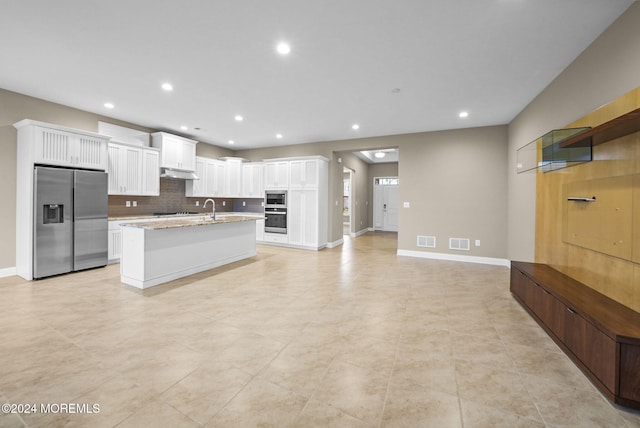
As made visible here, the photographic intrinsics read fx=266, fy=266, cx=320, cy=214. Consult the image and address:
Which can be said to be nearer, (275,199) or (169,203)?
(169,203)

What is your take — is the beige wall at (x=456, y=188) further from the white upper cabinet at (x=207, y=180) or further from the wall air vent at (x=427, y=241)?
the white upper cabinet at (x=207, y=180)

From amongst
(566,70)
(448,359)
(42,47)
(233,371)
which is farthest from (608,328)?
(42,47)

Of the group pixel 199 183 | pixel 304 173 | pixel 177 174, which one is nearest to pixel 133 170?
pixel 177 174

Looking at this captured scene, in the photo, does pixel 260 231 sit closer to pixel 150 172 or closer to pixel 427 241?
pixel 150 172

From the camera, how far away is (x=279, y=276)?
173 inches

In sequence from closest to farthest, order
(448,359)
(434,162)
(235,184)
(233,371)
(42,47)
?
(233,371) < (448,359) < (42,47) < (434,162) < (235,184)

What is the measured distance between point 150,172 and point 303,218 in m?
3.57

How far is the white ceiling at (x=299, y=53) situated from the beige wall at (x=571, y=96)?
0.14m

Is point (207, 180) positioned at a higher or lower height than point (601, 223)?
higher

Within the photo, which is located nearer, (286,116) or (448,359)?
(448,359)

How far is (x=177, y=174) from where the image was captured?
6324 millimetres

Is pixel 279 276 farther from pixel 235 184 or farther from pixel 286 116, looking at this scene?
pixel 235 184

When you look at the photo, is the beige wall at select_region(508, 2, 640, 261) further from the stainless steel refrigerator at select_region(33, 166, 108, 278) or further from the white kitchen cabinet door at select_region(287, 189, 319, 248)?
the stainless steel refrigerator at select_region(33, 166, 108, 278)

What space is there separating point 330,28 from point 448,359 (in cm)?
311
